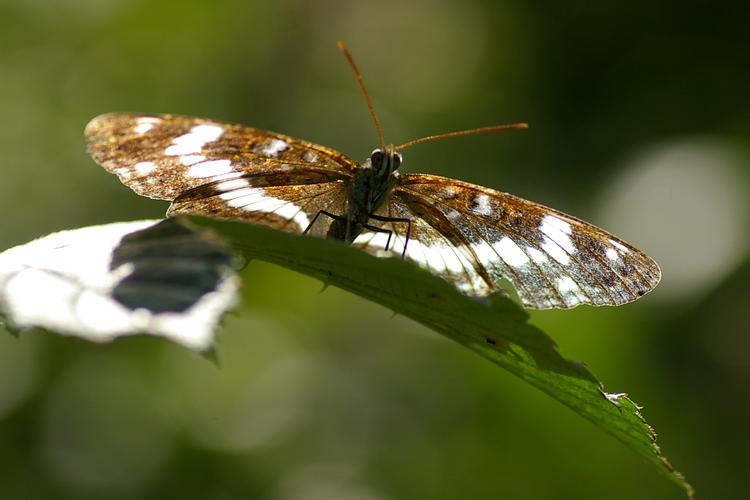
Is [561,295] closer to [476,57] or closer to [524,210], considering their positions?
[524,210]

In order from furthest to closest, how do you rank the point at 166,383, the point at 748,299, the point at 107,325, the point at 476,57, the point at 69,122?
the point at 476,57 < the point at 69,122 < the point at 166,383 < the point at 748,299 < the point at 107,325

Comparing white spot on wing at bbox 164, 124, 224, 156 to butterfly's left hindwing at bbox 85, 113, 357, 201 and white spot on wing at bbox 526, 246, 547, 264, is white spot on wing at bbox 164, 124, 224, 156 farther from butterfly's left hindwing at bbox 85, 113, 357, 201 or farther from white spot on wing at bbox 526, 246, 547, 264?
white spot on wing at bbox 526, 246, 547, 264

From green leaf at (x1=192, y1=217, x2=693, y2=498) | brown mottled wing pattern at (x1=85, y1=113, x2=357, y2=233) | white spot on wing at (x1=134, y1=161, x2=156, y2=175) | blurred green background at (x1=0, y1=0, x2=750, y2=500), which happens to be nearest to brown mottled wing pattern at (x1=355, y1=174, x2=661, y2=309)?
brown mottled wing pattern at (x1=85, y1=113, x2=357, y2=233)

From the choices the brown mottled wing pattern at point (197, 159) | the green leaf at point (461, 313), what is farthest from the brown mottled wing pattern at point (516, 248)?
the green leaf at point (461, 313)

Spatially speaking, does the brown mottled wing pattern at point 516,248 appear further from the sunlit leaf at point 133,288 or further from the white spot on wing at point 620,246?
the sunlit leaf at point 133,288

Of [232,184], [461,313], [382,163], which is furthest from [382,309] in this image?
[461,313]

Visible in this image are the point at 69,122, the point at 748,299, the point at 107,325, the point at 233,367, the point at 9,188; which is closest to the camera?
the point at 107,325

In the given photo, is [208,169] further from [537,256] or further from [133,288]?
[133,288]

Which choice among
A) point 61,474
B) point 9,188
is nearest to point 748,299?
point 61,474
